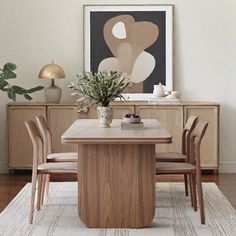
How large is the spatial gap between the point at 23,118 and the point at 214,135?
91.1 inches

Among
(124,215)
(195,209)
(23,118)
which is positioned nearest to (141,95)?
(23,118)

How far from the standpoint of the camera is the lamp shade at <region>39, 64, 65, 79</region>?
733 cm

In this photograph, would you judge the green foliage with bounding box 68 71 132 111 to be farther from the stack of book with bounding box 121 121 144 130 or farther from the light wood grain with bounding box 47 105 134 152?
the light wood grain with bounding box 47 105 134 152

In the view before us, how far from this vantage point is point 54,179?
284 inches

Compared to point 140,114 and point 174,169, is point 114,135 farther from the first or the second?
point 140,114

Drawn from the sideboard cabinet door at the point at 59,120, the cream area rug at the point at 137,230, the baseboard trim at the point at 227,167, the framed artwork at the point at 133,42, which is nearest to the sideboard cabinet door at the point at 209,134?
the baseboard trim at the point at 227,167

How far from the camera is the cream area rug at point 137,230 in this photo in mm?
4723

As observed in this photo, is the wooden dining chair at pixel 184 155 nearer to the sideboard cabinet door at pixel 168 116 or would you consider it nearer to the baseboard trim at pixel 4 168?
the sideboard cabinet door at pixel 168 116

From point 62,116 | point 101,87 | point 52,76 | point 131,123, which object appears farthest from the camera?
point 62,116

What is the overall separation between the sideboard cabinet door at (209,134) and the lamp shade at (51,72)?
156cm

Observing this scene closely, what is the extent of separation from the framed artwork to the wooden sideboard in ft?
1.32

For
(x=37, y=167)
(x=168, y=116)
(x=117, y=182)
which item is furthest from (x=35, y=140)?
(x=168, y=116)

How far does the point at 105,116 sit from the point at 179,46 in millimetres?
2638

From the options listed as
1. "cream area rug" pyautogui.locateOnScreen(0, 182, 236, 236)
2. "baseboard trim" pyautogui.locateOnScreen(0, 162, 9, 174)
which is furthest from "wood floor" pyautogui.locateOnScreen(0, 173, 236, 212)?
"baseboard trim" pyautogui.locateOnScreen(0, 162, 9, 174)
